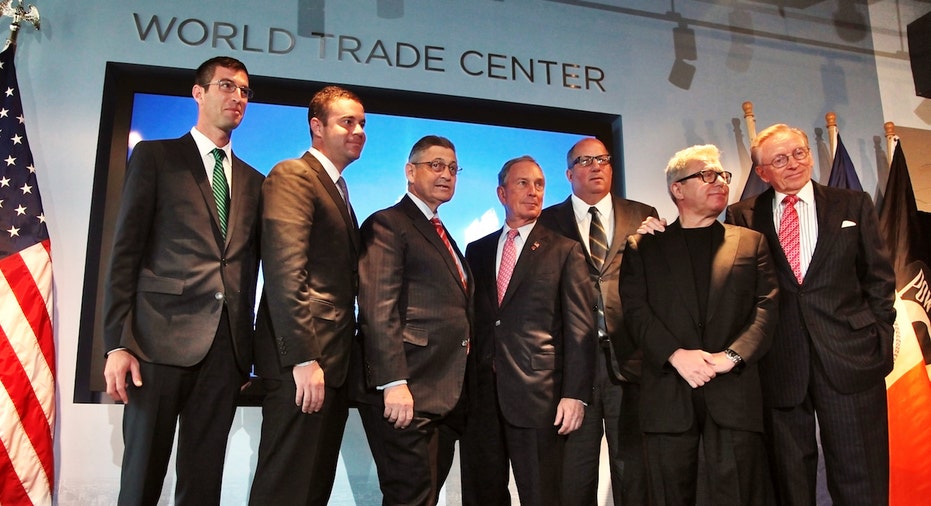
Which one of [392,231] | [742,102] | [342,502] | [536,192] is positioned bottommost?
[342,502]

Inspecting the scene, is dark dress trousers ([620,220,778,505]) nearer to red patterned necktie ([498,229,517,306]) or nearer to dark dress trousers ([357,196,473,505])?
red patterned necktie ([498,229,517,306])

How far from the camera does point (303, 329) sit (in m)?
2.15

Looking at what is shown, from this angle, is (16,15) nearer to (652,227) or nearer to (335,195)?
(335,195)

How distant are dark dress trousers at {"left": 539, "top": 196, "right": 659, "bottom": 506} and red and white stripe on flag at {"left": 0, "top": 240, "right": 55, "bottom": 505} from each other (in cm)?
224

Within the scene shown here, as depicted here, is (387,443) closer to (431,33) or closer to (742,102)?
(431,33)

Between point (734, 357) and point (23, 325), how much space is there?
2951 mm

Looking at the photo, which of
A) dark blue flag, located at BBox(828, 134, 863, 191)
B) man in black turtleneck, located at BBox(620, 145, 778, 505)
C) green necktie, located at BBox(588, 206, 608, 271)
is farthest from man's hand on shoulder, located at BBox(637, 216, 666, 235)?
dark blue flag, located at BBox(828, 134, 863, 191)

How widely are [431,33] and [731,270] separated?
2469 millimetres

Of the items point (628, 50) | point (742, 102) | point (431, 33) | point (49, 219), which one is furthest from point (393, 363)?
point (742, 102)

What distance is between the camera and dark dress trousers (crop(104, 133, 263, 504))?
82.7 inches

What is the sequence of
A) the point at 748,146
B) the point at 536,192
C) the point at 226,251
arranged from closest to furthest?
the point at 226,251
the point at 536,192
the point at 748,146

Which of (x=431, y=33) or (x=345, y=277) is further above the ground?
(x=431, y=33)

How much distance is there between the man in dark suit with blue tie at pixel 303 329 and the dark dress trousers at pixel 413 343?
0.09 meters

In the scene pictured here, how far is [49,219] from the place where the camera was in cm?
346
